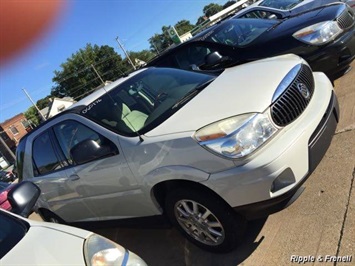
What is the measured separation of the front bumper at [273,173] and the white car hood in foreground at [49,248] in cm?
106

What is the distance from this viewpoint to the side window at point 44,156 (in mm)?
3959

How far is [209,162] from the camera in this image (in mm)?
2578

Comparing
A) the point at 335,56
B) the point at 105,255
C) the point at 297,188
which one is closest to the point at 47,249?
the point at 105,255

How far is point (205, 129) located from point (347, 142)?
190cm

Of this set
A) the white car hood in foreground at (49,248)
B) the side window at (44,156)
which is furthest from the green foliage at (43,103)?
the white car hood in foreground at (49,248)

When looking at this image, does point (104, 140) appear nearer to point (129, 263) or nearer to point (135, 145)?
point (135, 145)

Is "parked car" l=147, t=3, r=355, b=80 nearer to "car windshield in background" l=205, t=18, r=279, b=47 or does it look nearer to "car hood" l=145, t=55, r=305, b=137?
"car windshield in background" l=205, t=18, r=279, b=47

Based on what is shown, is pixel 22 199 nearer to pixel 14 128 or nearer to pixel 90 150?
pixel 90 150

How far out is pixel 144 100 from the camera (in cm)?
355

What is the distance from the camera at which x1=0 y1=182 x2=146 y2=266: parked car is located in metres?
1.95

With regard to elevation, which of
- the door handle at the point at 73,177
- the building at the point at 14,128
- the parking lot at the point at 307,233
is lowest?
the parking lot at the point at 307,233

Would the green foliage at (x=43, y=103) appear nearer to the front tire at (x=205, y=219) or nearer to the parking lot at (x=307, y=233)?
the parking lot at (x=307, y=233)

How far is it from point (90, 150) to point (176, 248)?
1.32m

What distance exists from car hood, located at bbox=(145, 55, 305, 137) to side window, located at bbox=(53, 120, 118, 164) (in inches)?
19.0
